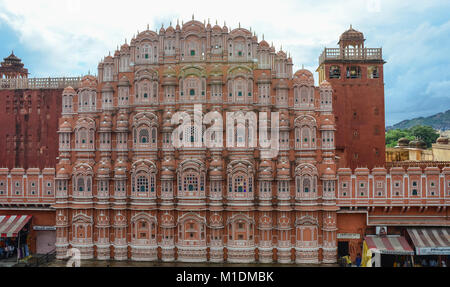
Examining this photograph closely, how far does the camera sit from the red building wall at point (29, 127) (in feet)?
147

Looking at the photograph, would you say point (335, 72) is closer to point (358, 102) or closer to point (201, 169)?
point (358, 102)

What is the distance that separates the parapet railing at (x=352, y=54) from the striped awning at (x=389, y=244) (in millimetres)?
18926

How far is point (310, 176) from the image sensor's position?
111 feet

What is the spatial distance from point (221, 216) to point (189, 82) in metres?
12.1

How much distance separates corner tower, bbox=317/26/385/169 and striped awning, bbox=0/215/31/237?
104 feet

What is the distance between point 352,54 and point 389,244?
20.3 m

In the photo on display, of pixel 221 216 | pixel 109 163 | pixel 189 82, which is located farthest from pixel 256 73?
pixel 109 163

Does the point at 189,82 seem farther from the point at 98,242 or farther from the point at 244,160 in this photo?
the point at 98,242

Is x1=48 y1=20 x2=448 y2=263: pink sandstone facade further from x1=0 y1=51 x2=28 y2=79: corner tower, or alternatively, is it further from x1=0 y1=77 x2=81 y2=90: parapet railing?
x1=0 y1=51 x2=28 y2=79: corner tower

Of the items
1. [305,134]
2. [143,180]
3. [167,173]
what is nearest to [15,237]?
[143,180]

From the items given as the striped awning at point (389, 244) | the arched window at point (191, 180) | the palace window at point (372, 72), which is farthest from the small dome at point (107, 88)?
the palace window at point (372, 72)

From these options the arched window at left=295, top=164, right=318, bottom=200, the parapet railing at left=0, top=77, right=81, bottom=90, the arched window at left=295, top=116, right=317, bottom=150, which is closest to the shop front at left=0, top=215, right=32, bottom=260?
the parapet railing at left=0, top=77, right=81, bottom=90

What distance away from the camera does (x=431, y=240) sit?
32.9 metres

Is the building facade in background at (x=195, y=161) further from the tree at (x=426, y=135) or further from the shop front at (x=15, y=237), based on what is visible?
the tree at (x=426, y=135)
